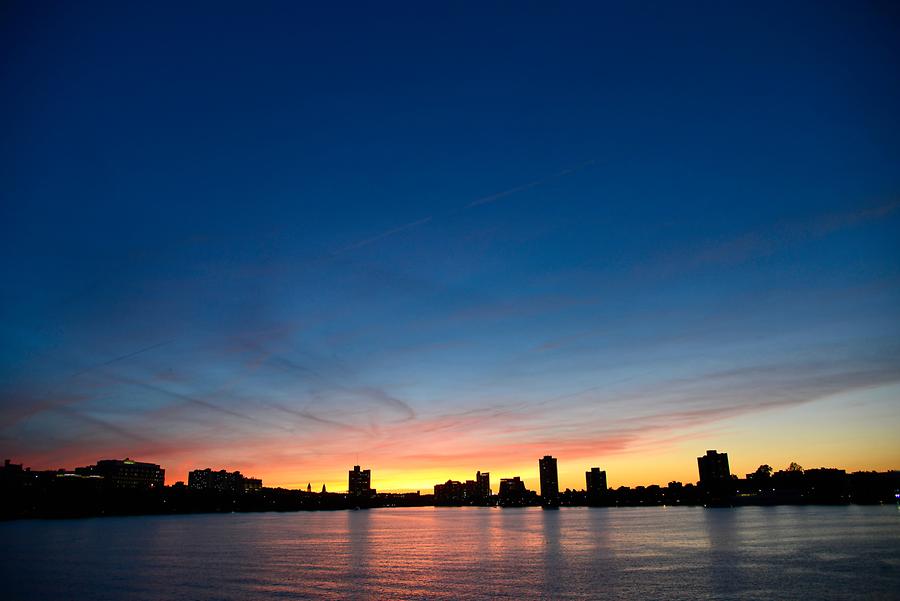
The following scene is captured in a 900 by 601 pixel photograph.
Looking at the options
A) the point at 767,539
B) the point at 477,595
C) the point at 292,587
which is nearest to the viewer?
Result: the point at 477,595

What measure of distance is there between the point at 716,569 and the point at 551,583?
26169mm

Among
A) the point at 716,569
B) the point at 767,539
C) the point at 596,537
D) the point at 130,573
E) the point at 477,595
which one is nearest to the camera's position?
the point at 477,595

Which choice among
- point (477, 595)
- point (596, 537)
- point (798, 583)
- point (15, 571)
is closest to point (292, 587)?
point (477, 595)

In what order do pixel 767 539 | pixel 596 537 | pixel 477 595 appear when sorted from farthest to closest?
pixel 596 537 → pixel 767 539 → pixel 477 595

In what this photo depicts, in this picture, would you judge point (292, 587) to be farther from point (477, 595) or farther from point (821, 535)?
point (821, 535)

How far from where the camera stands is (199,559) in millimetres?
109312

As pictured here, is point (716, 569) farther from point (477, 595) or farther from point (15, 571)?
point (15, 571)

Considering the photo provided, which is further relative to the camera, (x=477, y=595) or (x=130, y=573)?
(x=130, y=573)

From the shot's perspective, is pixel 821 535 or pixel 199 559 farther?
pixel 821 535

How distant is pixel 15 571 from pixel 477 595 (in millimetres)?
75297

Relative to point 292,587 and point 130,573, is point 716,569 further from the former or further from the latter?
point 130,573

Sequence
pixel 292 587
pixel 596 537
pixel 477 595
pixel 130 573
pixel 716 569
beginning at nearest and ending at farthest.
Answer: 1. pixel 477 595
2. pixel 292 587
3. pixel 716 569
4. pixel 130 573
5. pixel 596 537

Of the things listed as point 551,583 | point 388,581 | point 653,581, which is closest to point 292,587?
point 388,581

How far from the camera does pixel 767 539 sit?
13138 centimetres
